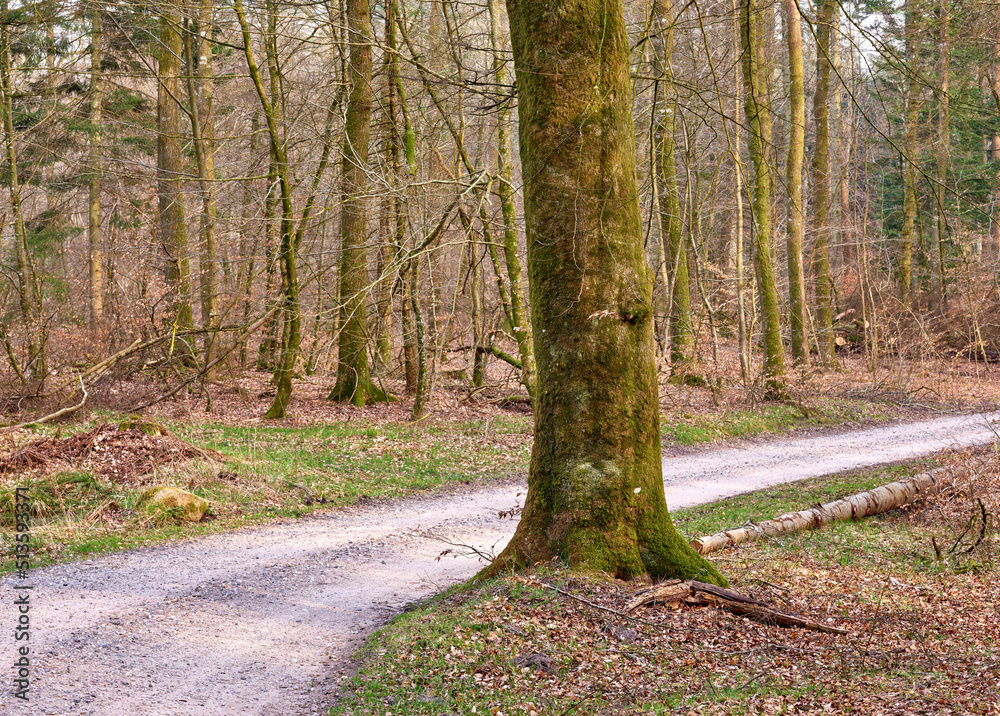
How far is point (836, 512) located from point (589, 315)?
4940mm

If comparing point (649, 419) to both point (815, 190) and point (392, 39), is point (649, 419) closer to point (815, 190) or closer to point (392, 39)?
point (392, 39)

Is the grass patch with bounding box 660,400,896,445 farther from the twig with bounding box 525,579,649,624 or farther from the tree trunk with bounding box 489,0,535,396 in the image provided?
the twig with bounding box 525,579,649,624

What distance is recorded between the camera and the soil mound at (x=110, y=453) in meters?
9.25

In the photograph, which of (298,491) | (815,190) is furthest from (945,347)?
(298,491)

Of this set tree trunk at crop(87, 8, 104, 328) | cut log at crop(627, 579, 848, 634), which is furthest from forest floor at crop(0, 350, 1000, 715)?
tree trunk at crop(87, 8, 104, 328)

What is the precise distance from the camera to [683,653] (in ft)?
14.9

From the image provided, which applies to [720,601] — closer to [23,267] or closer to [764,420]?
[764,420]

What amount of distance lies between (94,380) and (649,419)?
1218 cm

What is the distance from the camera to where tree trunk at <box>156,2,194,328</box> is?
16.2 m

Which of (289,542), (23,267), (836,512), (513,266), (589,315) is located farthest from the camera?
(23,267)

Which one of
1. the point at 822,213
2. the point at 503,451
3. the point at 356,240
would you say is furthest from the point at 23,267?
the point at 822,213

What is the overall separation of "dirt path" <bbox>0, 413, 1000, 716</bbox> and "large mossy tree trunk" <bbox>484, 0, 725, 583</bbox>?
1705 mm

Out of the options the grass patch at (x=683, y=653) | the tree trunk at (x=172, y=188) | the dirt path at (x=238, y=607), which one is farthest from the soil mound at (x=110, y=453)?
the tree trunk at (x=172, y=188)

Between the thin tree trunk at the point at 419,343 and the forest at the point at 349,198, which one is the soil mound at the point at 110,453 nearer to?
the forest at the point at 349,198
